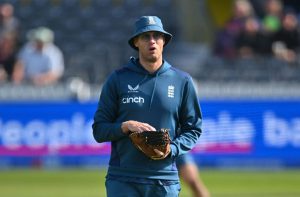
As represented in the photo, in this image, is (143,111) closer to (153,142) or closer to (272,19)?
(153,142)

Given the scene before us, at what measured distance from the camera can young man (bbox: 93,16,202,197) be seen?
26.3ft

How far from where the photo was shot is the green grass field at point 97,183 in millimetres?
16156

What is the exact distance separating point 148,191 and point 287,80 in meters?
13.6

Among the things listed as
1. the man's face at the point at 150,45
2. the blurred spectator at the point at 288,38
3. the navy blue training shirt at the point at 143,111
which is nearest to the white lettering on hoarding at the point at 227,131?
the blurred spectator at the point at 288,38

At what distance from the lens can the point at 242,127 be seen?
66.9ft

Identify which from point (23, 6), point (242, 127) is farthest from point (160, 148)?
point (23, 6)

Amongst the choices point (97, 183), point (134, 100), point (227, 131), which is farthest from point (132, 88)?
point (227, 131)

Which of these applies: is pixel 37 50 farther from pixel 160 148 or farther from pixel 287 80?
pixel 160 148

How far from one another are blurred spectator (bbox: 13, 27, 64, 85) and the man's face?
1365cm

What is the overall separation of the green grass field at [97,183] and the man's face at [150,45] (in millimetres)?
8003

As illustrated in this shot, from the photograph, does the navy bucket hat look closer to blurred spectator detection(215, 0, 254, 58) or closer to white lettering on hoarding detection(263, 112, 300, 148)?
white lettering on hoarding detection(263, 112, 300, 148)

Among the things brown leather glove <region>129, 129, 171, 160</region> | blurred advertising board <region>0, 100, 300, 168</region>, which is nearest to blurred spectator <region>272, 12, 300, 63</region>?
blurred advertising board <region>0, 100, 300, 168</region>

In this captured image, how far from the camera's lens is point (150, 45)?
26.3 ft

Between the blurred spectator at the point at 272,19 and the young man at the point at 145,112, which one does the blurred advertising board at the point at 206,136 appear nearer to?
the blurred spectator at the point at 272,19
